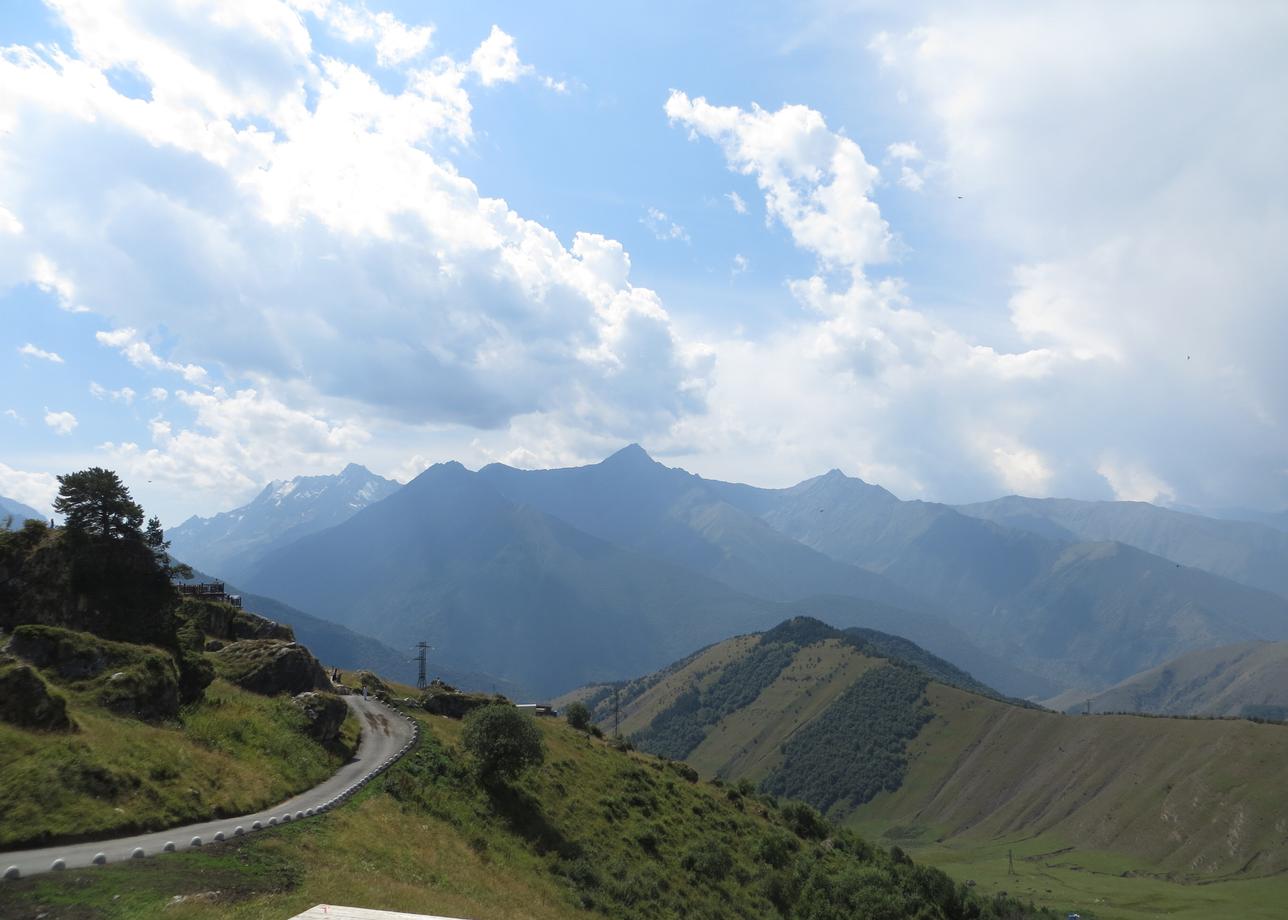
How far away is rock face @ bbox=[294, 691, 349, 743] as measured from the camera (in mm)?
45281

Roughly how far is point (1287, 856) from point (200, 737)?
190m

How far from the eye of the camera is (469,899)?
98.5 feet

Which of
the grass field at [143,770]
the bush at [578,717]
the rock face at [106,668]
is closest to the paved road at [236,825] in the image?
the grass field at [143,770]

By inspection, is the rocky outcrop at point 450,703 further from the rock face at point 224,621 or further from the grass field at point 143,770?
the grass field at point 143,770

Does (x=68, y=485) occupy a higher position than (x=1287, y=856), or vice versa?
(x=68, y=485)

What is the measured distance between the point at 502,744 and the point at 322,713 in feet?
41.6

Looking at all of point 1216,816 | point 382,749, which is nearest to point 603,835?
point 382,749

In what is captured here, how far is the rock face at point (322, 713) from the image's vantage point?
45.3 metres

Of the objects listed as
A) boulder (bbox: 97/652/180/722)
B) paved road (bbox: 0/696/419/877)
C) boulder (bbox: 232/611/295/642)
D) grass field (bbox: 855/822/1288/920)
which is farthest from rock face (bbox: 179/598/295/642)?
grass field (bbox: 855/822/1288/920)

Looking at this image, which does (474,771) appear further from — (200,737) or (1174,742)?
(1174,742)

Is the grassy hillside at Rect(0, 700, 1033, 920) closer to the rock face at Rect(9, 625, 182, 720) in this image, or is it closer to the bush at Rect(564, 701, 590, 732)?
the bush at Rect(564, 701, 590, 732)

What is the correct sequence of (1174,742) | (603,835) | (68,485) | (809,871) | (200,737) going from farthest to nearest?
(1174,742)
(809,871)
(603,835)
(68,485)
(200,737)

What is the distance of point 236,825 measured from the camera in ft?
92.7

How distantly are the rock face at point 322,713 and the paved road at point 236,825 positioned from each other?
2.40m
